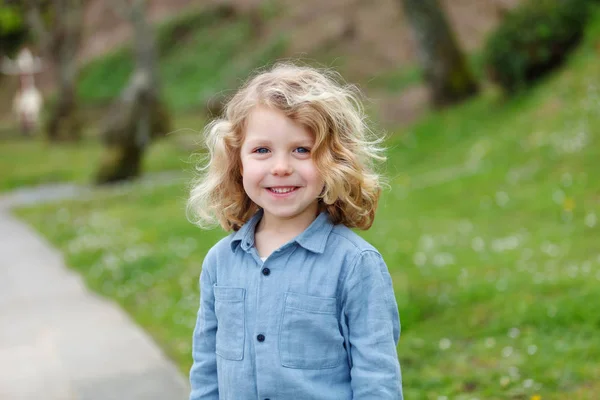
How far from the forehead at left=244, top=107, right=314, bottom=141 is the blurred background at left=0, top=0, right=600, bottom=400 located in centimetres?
56

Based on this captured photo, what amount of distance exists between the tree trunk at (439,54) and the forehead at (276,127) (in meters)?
11.7

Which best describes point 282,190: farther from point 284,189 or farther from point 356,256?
point 356,256

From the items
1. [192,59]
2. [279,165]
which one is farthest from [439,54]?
[192,59]

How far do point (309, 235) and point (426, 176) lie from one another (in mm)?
8473

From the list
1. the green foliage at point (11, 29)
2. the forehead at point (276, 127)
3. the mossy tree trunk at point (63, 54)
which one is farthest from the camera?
the green foliage at point (11, 29)

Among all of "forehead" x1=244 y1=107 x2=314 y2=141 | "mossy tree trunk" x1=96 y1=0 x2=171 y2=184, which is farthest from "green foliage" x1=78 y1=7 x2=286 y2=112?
"forehead" x1=244 y1=107 x2=314 y2=141

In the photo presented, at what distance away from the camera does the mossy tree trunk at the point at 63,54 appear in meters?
22.5

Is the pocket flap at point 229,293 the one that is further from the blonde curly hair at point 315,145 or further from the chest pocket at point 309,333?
the blonde curly hair at point 315,145

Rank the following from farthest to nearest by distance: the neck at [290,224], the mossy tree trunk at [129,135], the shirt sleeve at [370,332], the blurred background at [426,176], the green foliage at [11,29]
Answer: the green foliage at [11,29], the mossy tree trunk at [129,135], the blurred background at [426,176], the neck at [290,224], the shirt sleeve at [370,332]

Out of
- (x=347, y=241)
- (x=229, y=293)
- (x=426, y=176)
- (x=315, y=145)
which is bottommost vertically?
(x=229, y=293)

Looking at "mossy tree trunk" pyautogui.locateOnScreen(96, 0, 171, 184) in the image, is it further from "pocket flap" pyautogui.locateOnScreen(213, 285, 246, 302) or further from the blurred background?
"pocket flap" pyautogui.locateOnScreen(213, 285, 246, 302)

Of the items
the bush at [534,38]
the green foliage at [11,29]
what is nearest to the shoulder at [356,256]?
the bush at [534,38]

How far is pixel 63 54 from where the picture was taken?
78.5 ft

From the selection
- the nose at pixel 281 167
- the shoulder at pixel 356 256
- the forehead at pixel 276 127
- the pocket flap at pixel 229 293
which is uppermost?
the forehead at pixel 276 127
